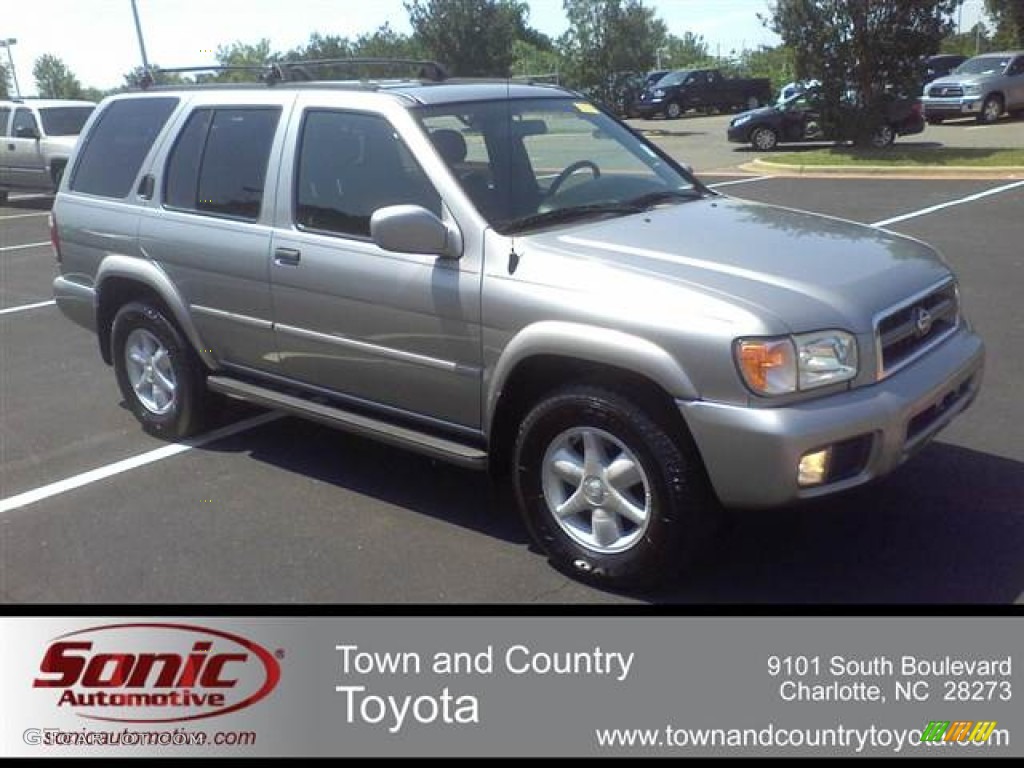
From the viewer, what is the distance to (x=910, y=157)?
18.0m

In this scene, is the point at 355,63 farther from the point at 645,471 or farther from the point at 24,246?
the point at 24,246

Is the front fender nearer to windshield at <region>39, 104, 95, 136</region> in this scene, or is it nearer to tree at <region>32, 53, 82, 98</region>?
windshield at <region>39, 104, 95, 136</region>

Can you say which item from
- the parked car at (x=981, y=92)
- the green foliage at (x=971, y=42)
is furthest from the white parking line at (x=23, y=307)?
the green foliage at (x=971, y=42)

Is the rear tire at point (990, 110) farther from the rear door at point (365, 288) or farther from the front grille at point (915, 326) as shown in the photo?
the rear door at point (365, 288)

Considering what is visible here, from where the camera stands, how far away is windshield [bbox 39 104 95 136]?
58.7ft

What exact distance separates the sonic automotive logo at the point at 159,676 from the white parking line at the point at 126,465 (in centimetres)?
169

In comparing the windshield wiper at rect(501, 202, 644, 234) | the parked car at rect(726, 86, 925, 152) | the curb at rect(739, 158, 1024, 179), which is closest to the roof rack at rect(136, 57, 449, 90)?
the windshield wiper at rect(501, 202, 644, 234)

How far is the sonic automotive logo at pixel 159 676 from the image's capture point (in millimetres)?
3291

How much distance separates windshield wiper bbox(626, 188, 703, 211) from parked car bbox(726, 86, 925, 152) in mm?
16340

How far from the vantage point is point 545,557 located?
4230 millimetres

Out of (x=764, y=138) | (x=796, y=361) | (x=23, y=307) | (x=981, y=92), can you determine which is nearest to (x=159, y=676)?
(x=796, y=361)

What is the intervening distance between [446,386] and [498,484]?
0.46 metres

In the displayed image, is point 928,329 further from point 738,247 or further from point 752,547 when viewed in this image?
point 752,547

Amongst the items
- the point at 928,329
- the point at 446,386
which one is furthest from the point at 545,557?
the point at 928,329
